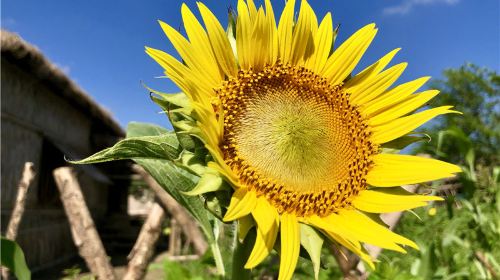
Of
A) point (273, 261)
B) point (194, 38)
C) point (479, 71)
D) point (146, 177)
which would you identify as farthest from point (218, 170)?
point (479, 71)

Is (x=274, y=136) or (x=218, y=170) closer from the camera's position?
(x=218, y=170)

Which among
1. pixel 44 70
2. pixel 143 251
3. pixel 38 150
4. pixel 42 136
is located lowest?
pixel 143 251

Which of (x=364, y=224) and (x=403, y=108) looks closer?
(x=364, y=224)

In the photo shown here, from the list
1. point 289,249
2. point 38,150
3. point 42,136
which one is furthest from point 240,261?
point 42,136

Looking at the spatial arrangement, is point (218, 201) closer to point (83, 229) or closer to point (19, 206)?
point (83, 229)

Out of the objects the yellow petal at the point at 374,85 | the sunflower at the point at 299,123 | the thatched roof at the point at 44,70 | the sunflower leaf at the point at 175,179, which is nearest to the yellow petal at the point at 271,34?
the sunflower at the point at 299,123

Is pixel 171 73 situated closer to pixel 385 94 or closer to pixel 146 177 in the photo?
pixel 385 94

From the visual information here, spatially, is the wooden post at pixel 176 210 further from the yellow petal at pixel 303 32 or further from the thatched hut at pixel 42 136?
the thatched hut at pixel 42 136
